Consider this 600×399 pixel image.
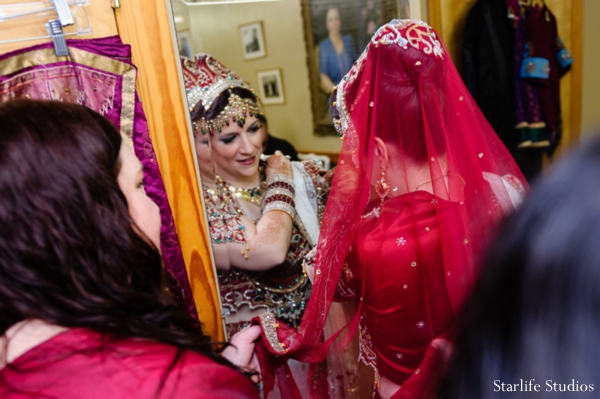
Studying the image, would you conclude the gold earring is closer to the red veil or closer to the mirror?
the red veil

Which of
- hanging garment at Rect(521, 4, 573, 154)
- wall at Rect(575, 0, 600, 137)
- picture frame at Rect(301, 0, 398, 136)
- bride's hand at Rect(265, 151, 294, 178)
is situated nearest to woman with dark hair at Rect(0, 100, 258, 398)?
bride's hand at Rect(265, 151, 294, 178)

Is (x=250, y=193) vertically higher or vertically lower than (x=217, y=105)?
lower

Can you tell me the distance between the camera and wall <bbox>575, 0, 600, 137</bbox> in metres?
2.69

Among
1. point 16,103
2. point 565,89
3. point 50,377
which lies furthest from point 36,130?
point 565,89

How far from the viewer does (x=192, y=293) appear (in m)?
1.23

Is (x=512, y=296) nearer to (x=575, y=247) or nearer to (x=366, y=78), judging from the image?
(x=575, y=247)

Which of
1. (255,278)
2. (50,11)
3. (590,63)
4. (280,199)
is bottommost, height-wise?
(255,278)

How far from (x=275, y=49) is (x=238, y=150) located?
346 mm

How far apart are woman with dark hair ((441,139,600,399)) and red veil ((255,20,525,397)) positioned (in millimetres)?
513

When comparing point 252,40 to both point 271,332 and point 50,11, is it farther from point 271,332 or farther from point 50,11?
point 271,332

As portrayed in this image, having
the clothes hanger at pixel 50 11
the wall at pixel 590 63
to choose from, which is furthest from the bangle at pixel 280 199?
the wall at pixel 590 63

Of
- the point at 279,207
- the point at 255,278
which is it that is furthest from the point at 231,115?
the point at 255,278

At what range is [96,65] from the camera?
1044 millimetres

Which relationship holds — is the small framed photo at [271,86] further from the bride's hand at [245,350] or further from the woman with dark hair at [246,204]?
the bride's hand at [245,350]
